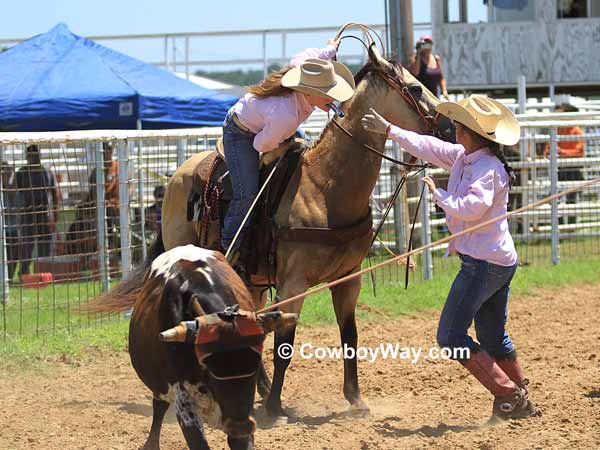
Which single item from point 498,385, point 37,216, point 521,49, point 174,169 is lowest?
point 498,385

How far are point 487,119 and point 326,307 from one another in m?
4.79

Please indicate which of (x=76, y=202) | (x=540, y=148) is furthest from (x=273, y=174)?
(x=540, y=148)

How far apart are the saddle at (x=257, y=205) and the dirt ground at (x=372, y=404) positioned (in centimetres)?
111

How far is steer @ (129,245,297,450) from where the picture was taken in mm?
4598

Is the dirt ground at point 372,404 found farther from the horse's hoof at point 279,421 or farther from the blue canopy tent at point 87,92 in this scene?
the blue canopy tent at point 87,92

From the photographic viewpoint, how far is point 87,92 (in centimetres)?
1377

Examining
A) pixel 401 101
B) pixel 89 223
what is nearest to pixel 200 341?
pixel 401 101

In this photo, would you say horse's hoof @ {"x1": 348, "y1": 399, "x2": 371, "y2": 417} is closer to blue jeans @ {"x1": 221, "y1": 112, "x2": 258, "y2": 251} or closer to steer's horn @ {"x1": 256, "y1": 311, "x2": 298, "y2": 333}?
blue jeans @ {"x1": 221, "y1": 112, "x2": 258, "y2": 251}

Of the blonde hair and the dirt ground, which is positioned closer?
the dirt ground

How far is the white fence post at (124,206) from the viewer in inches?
392

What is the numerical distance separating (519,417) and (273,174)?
2.29 metres

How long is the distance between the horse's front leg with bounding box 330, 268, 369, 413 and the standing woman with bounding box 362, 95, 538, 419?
1040 mm

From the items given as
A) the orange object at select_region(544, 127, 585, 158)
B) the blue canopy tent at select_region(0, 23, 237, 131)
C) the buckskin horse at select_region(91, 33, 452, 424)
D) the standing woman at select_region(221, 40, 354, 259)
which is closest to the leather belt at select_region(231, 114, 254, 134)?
the standing woman at select_region(221, 40, 354, 259)

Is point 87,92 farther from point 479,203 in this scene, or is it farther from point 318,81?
point 479,203
